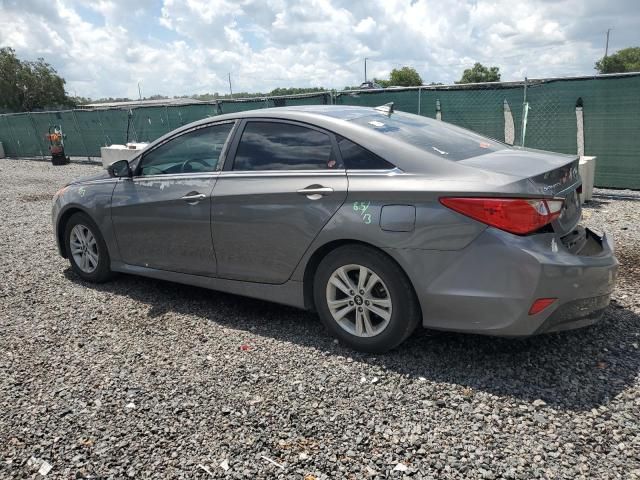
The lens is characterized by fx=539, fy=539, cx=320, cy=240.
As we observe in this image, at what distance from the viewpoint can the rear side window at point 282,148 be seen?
371 cm

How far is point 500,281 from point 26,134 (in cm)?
2427

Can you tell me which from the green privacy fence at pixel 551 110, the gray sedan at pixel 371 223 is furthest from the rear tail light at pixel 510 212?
the green privacy fence at pixel 551 110

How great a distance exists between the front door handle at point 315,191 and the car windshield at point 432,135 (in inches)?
21.6

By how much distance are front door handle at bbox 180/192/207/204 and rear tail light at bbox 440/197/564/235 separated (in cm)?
208

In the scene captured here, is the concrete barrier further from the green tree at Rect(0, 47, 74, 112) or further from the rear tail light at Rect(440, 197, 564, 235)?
the green tree at Rect(0, 47, 74, 112)

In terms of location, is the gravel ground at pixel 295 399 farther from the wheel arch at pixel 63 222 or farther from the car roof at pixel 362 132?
the car roof at pixel 362 132

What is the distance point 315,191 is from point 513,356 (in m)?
1.67

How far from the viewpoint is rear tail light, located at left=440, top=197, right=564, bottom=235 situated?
296 cm

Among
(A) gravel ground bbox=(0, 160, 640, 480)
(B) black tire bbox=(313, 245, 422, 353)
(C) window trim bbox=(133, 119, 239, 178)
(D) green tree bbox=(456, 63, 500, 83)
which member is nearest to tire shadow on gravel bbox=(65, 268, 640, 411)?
(A) gravel ground bbox=(0, 160, 640, 480)

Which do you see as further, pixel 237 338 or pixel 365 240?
pixel 237 338

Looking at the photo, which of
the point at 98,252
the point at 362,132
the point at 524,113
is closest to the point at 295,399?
the point at 362,132

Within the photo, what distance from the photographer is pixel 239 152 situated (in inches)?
162

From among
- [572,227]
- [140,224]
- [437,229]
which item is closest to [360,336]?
[437,229]

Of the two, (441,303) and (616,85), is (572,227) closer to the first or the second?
(441,303)
